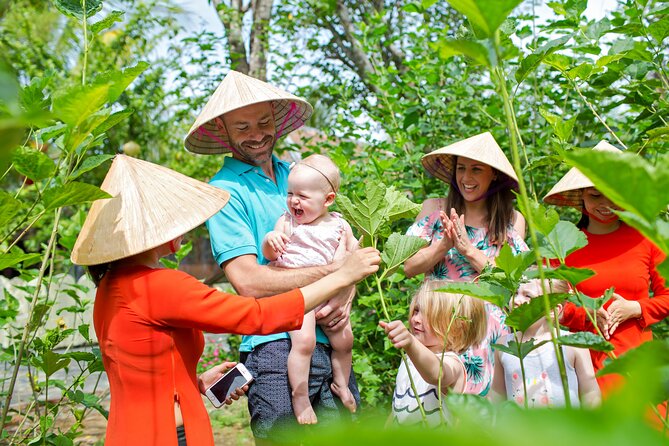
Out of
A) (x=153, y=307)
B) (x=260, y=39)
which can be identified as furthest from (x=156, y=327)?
(x=260, y=39)

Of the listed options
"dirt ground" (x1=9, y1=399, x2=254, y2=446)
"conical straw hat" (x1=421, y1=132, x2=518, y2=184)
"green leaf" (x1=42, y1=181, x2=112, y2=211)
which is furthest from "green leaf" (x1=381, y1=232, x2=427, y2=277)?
"dirt ground" (x1=9, y1=399, x2=254, y2=446)

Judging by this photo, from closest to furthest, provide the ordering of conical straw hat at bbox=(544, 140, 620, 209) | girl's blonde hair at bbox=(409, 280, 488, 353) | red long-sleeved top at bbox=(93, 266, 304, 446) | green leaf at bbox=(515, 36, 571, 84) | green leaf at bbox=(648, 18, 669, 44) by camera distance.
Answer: green leaf at bbox=(515, 36, 571, 84)
red long-sleeved top at bbox=(93, 266, 304, 446)
green leaf at bbox=(648, 18, 669, 44)
girl's blonde hair at bbox=(409, 280, 488, 353)
conical straw hat at bbox=(544, 140, 620, 209)

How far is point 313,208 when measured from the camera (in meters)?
2.52

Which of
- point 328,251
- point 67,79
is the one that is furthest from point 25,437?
point 67,79

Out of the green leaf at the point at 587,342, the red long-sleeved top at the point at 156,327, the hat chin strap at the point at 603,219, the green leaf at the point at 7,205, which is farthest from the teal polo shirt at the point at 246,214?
the green leaf at the point at 587,342

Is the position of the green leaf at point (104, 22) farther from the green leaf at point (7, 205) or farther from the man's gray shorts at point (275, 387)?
the man's gray shorts at point (275, 387)

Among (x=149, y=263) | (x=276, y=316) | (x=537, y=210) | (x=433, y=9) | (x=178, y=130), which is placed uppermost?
(x=433, y=9)

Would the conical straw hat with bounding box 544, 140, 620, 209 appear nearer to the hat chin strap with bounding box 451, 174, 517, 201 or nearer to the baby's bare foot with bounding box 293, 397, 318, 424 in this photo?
the hat chin strap with bounding box 451, 174, 517, 201

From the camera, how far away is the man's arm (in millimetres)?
2336

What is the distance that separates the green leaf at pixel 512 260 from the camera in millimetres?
Answer: 1147

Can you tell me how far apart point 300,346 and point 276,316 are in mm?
518

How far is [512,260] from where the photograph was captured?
1157 millimetres

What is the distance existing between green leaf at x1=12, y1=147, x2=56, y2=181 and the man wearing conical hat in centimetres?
93

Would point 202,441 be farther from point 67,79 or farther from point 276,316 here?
point 67,79
